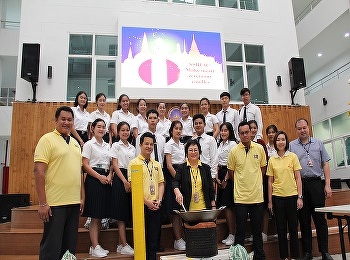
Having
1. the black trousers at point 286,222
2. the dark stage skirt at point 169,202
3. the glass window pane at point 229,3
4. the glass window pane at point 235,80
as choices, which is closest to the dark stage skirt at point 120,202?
the dark stage skirt at point 169,202

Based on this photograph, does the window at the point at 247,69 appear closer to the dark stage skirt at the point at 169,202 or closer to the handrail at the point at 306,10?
the dark stage skirt at the point at 169,202

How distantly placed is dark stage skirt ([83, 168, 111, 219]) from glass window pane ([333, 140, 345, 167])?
1037 centimetres

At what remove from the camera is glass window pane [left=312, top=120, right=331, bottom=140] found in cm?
1227

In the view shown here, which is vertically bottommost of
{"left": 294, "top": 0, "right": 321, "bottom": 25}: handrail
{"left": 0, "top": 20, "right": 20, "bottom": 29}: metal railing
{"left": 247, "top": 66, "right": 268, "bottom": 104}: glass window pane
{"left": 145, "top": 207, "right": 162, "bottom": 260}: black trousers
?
{"left": 145, "top": 207, "right": 162, "bottom": 260}: black trousers

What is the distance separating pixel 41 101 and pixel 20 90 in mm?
548

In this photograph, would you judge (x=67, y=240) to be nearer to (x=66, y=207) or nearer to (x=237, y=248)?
(x=66, y=207)

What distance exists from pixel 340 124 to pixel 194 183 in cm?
1012

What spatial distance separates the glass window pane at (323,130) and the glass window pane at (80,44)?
9677mm

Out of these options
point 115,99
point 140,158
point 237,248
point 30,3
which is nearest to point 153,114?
point 140,158

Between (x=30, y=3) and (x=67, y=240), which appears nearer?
(x=67, y=240)

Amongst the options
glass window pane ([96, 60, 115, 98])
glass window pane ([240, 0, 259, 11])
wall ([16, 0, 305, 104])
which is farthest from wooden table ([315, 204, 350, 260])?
glass window pane ([240, 0, 259, 11])

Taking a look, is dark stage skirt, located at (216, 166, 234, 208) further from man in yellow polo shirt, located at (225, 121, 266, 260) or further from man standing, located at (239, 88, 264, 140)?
man standing, located at (239, 88, 264, 140)

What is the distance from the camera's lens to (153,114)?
4.11 metres

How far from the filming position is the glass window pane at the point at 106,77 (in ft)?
24.7
